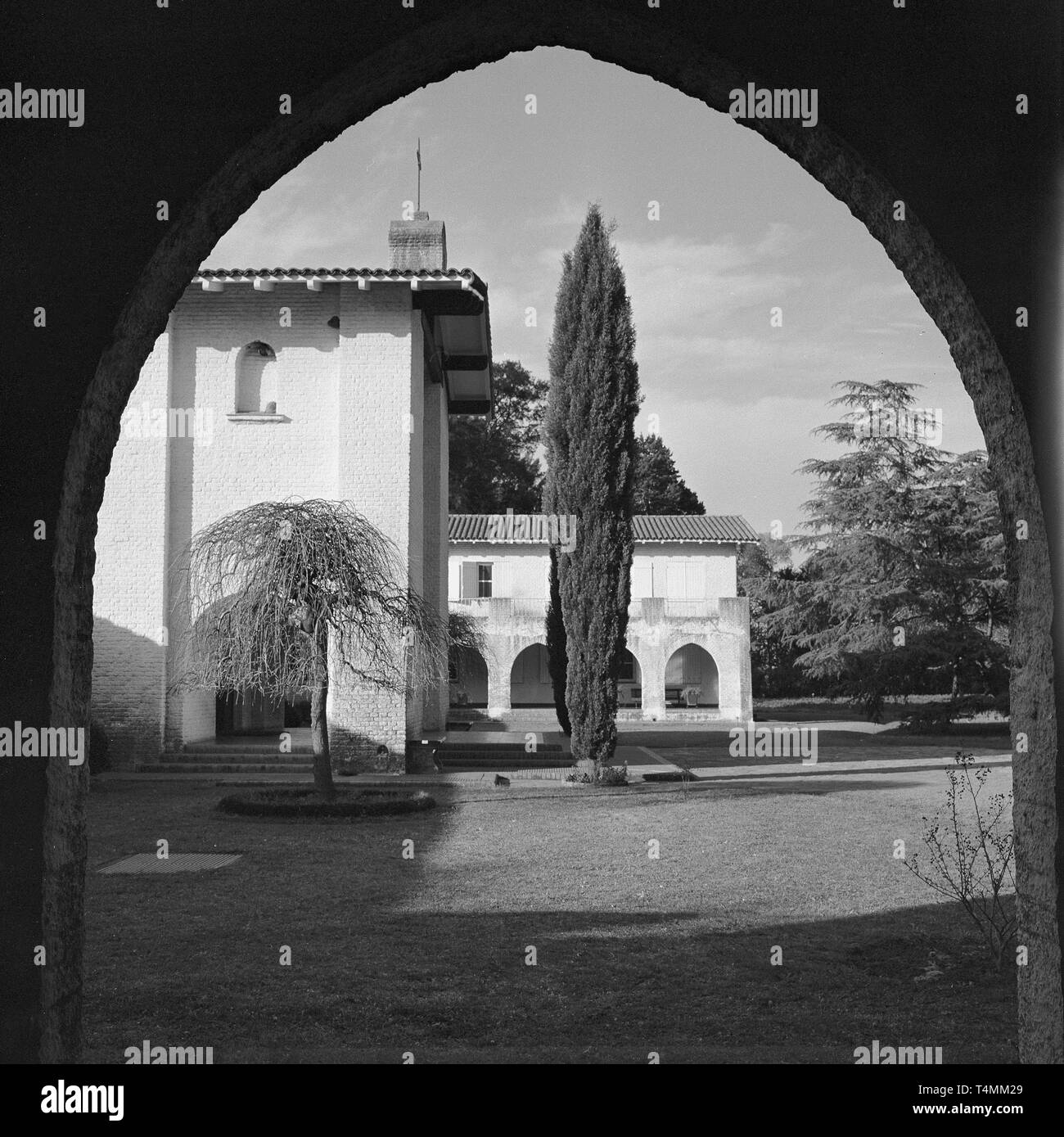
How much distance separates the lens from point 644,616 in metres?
33.5

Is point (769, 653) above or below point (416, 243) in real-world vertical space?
below

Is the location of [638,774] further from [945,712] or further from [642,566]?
[642,566]

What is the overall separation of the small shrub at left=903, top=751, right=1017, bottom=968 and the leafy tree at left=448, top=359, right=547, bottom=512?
34.3m

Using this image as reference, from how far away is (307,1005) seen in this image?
223 inches

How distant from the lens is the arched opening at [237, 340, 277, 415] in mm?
18242

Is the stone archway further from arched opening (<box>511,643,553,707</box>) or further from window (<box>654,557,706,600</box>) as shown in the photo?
arched opening (<box>511,643,553,707</box>)

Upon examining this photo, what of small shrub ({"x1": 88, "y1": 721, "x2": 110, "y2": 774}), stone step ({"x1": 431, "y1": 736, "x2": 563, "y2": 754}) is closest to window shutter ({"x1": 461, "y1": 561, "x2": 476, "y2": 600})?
stone step ({"x1": 431, "y1": 736, "x2": 563, "y2": 754})

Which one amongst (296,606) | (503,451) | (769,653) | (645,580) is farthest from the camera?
(503,451)

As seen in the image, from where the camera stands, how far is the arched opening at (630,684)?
37.1 metres

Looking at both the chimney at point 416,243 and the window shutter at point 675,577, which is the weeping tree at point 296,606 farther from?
the window shutter at point 675,577

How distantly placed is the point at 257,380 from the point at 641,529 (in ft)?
65.3
